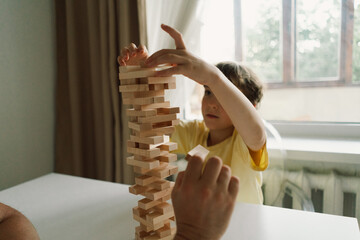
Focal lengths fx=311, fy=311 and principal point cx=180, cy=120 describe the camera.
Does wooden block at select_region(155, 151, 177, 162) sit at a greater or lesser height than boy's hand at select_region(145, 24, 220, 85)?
lesser

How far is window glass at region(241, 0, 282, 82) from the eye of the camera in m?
1.82

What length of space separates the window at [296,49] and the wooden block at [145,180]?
1185 millimetres

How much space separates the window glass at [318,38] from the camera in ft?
5.58

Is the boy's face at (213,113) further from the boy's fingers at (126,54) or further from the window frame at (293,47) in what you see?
the window frame at (293,47)

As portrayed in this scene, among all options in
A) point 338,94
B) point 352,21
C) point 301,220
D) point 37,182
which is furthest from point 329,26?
point 37,182

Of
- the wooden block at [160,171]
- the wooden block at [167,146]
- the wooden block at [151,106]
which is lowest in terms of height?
the wooden block at [160,171]

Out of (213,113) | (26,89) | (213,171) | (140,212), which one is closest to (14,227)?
(140,212)

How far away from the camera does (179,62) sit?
2.44 ft

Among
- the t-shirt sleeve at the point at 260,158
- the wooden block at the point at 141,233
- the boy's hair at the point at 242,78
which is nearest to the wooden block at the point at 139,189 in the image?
the wooden block at the point at 141,233

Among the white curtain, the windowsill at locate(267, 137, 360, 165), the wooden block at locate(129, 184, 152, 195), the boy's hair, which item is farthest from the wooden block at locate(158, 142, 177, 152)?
the white curtain

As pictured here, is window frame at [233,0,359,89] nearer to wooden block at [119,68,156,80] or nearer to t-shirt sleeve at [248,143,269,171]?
t-shirt sleeve at [248,143,269,171]

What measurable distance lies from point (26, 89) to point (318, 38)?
1.79 m

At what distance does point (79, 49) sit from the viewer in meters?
2.05

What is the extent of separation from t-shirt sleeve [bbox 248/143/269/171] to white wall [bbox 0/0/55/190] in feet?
4.91
